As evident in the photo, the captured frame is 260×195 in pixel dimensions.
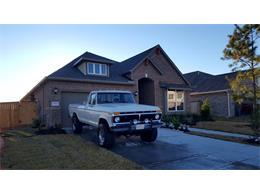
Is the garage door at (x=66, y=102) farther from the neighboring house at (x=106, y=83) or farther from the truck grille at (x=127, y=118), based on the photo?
the truck grille at (x=127, y=118)

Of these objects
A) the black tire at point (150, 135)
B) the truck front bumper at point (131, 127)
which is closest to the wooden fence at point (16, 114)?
the black tire at point (150, 135)

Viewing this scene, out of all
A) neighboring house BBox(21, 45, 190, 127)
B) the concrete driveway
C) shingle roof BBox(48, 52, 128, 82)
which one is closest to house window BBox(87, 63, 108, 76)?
neighboring house BBox(21, 45, 190, 127)

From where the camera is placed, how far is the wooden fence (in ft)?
43.9

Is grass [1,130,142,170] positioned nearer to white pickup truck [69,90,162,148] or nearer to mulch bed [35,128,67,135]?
white pickup truck [69,90,162,148]

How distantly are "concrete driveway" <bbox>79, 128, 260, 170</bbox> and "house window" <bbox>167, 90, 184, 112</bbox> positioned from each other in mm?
8947

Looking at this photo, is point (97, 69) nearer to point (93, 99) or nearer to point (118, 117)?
point (93, 99)

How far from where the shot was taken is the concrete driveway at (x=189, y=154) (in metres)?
5.48

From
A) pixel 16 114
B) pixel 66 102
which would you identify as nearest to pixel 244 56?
pixel 66 102

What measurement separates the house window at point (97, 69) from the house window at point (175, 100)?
6045 millimetres

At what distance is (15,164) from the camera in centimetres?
545

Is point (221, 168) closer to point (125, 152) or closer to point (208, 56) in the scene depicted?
point (125, 152)

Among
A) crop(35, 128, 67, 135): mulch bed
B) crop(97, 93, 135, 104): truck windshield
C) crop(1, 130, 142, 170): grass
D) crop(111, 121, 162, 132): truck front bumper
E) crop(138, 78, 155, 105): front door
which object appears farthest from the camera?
crop(138, 78, 155, 105): front door

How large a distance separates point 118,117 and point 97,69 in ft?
27.4
